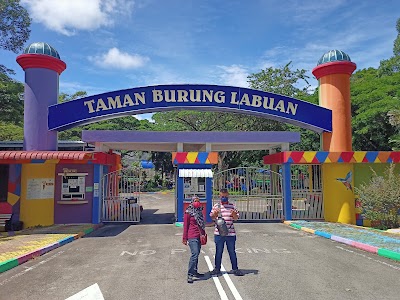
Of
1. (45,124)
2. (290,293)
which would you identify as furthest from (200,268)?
(45,124)

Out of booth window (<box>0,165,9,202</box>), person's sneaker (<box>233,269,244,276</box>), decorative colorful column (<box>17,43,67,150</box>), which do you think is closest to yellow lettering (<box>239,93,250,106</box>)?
decorative colorful column (<box>17,43,67,150</box>)

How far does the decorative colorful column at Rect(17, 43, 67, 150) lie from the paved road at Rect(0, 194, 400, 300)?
20.2 feet

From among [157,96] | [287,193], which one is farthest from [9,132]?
[287,193]

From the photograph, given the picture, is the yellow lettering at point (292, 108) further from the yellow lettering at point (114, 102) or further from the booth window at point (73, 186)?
the booth window at point (73, 186)

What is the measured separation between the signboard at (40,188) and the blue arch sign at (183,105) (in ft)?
7.63

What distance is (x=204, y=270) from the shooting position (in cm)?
737

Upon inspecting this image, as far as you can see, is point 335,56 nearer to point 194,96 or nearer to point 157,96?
point 194,96

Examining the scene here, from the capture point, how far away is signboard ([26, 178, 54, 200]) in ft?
46.7

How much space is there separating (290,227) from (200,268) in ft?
25.2

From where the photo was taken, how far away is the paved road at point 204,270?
5.91 meters

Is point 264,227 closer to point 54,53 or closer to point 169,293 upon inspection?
point 169,293

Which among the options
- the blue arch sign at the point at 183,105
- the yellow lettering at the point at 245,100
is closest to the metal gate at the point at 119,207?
the blue arch sign at the point at 183,105

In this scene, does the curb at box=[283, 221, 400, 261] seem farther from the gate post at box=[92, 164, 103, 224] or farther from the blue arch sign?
the gate post at box=[92, 164, 103, 224]

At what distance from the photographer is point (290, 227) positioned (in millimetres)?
14227
